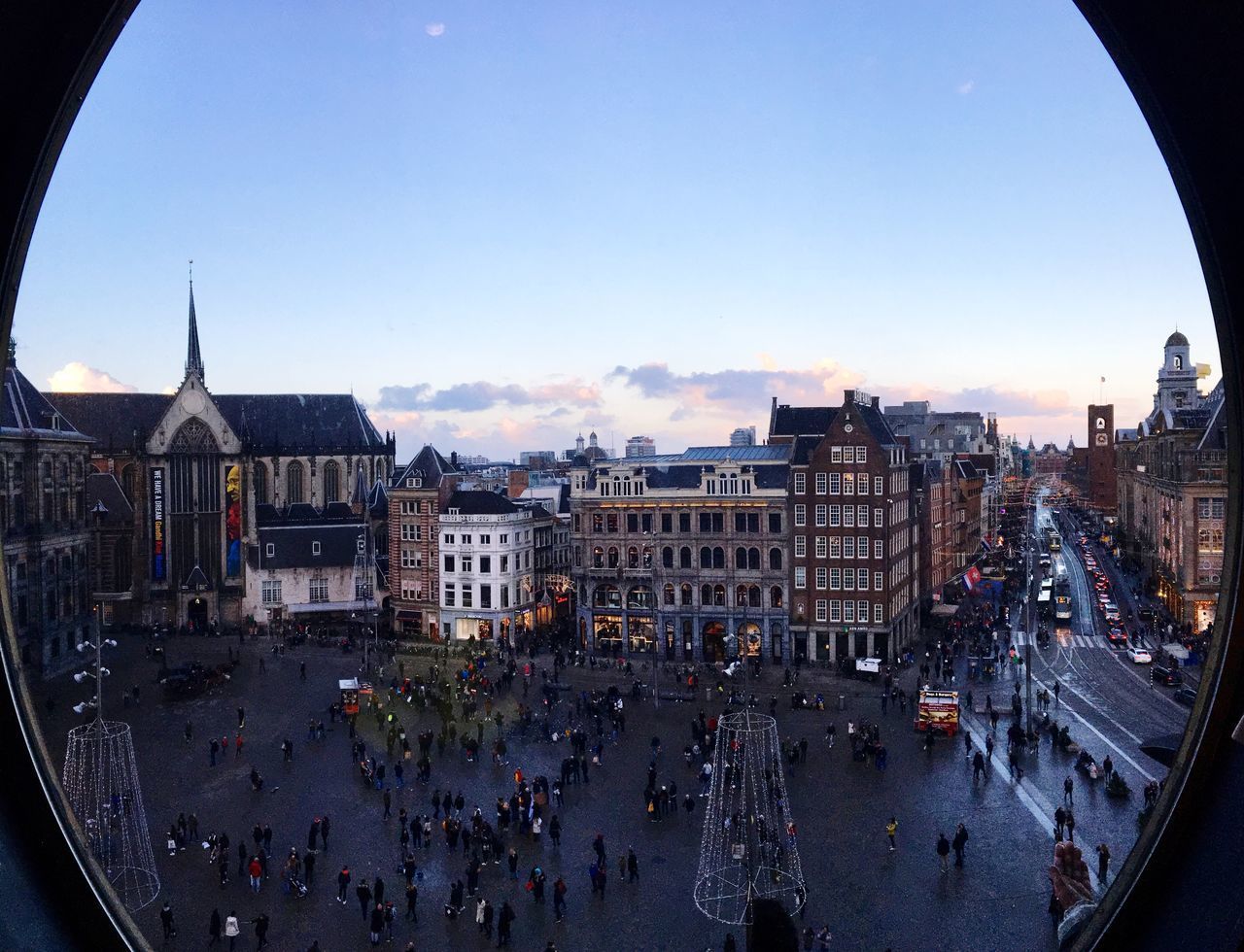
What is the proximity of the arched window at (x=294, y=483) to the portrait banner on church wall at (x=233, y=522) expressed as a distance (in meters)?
12.6

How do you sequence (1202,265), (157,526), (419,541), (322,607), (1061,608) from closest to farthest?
(1202,265) → (1061,608) → (419,541) → (322,607) → (157,526)

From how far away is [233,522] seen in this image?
242 ft

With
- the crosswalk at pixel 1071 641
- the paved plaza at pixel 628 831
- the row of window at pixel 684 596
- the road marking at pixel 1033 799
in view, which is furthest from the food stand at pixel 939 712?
the crosswalk at pixel 1071 641

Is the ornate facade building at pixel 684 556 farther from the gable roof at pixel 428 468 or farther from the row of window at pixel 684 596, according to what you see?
the gable roof at pixel 428 468

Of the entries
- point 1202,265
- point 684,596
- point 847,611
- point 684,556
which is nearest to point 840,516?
point 847,611

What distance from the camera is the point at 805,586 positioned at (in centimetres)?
5419

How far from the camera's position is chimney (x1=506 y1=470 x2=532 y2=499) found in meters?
84.8

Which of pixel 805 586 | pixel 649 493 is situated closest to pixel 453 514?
pixel 649 493

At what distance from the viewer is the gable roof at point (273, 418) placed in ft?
262

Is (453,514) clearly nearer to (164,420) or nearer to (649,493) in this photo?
(649,493)

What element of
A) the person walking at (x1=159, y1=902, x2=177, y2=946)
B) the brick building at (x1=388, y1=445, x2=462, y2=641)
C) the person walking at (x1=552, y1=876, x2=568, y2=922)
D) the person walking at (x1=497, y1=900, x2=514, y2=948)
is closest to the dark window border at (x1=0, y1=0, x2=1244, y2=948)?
the person walking at (x1=497, y1=900, x2=514, y2=948)

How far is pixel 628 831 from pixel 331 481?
68150 millimetres

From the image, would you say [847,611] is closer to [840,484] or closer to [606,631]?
[840,484]

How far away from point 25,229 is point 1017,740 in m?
36.6
